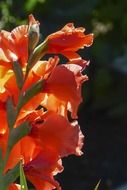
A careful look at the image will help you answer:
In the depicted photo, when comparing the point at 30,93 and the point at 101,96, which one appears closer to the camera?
the point at 30,93

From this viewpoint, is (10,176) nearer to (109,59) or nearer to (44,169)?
(44,169)

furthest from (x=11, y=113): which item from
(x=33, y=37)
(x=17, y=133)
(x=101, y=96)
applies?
(x=101, y=96)

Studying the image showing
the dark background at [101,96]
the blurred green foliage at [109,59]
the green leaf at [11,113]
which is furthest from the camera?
the blurred green foliage at [109,59]

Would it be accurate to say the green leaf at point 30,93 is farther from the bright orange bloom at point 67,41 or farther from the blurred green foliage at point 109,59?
the blurred green foliage at point 109,59

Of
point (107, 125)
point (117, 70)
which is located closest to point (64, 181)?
point (107, 125)

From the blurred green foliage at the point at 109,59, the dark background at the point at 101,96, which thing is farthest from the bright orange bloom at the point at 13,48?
the blurred green foliage at the point at 109,59

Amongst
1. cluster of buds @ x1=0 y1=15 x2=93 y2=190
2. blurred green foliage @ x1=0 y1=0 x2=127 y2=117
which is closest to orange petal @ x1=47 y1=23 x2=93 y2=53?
cluster of buds @ x1=0 y1=15 x2=93 y2=190

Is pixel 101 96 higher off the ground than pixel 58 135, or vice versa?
pixel 101 96

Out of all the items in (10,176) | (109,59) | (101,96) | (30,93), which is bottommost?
(10,176)
